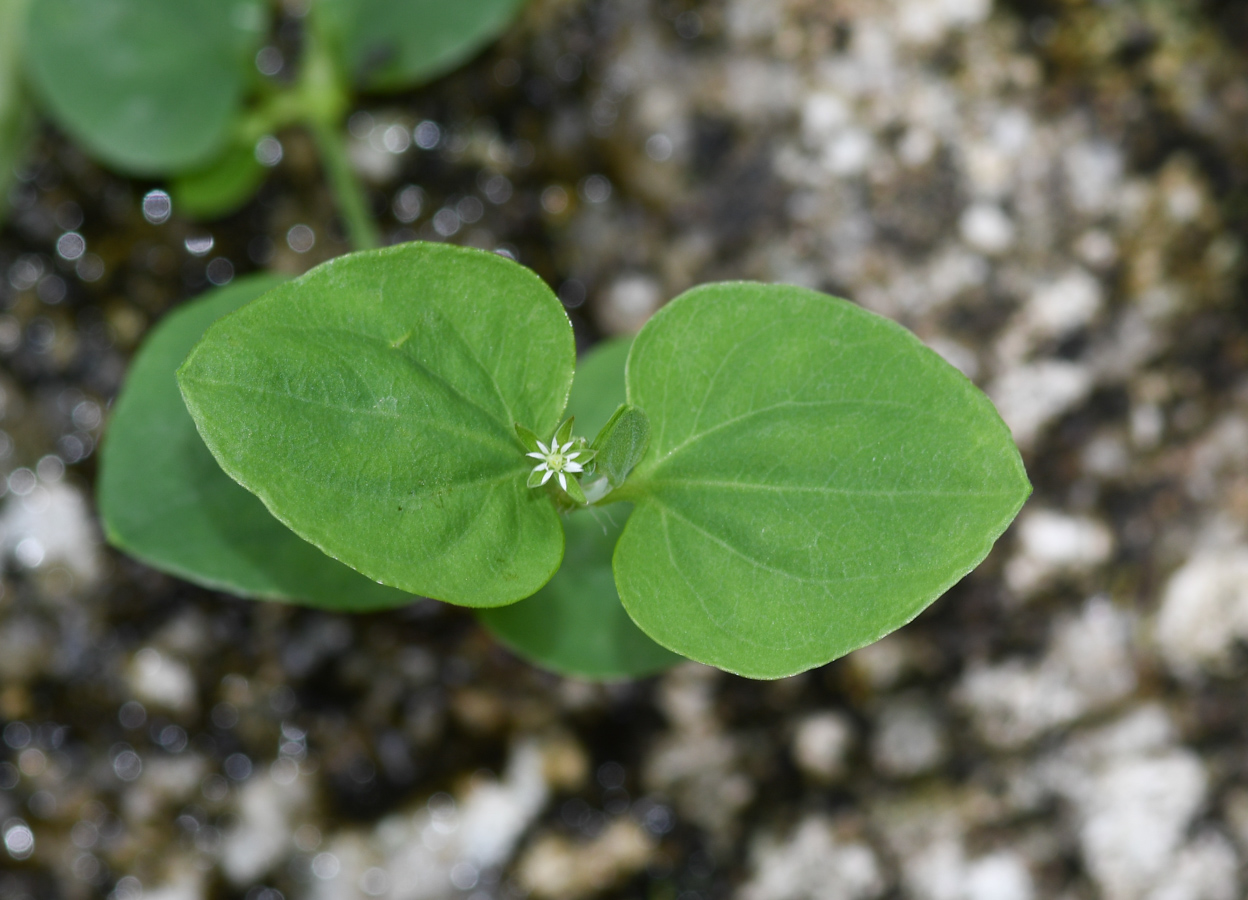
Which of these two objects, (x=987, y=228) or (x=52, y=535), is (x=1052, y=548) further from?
(x=52, y=535)

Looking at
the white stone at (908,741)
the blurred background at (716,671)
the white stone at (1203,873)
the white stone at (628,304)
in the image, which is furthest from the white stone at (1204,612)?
the white stone at (628,304)

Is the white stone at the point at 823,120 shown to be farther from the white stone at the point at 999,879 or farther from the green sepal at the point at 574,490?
the white stone at the point at 999,879

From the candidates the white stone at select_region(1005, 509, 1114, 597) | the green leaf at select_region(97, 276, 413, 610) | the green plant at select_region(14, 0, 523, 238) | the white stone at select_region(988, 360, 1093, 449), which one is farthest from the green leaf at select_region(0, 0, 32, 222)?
the white stone at select_region(1005, 509, 1114, 597)

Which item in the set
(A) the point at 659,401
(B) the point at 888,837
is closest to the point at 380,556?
(A) the point at 659,401

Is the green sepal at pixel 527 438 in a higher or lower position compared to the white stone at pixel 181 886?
higher

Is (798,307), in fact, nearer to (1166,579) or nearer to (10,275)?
(1166,579)
